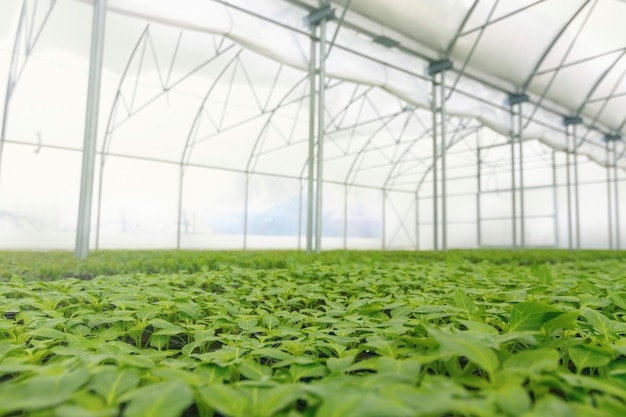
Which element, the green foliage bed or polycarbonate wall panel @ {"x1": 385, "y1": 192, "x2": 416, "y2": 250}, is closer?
the green foliage bed

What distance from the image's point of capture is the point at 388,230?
2445cm

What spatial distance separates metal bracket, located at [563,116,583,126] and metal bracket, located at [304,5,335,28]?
1288 centimetres

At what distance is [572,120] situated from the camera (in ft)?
57.1

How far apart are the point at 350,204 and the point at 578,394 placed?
21.4 metres

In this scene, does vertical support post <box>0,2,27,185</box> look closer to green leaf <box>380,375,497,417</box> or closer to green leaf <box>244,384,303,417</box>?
green leaf <box>244,384,303,417</box>

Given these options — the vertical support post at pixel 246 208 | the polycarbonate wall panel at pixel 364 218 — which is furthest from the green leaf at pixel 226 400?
the polycarbonate wall panel at pixel 364 218

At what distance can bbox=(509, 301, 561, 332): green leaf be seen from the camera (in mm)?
1140

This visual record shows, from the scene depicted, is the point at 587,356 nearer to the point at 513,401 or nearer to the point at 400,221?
the point at 513,401

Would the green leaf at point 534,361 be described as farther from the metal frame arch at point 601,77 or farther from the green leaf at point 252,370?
the metal frame arch at point 601,77

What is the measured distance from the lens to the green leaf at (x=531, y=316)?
1140mm

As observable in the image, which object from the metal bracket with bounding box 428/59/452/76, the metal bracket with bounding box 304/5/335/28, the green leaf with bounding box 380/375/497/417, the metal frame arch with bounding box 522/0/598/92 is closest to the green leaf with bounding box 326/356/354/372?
the green leaf with bounding box 380/375/497/417

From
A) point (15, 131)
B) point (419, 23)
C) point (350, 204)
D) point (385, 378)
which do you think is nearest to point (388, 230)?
point (350, 204)

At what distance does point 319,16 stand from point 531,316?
9.61 meters

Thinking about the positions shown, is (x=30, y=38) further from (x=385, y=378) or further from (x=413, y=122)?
(x=413, y=122)
